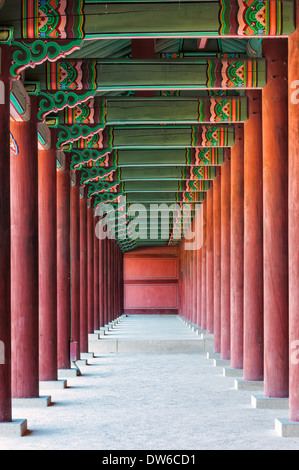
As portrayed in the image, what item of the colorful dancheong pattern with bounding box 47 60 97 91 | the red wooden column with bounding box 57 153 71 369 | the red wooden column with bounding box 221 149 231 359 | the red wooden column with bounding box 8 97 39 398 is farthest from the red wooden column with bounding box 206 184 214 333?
the red wooden column with bounding box 8 97 39 398

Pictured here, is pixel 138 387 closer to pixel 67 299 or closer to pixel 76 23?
pixel 67 299

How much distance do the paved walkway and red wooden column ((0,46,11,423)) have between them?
1.51 feet

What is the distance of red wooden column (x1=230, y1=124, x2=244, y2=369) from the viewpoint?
11883 millimetres

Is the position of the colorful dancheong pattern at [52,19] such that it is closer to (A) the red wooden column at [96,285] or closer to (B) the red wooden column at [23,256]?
(B) the red wooden column at [23,256]

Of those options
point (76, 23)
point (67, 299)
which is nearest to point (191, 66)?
point (76, 23)

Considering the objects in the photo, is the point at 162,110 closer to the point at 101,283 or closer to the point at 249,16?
the point at 249,16

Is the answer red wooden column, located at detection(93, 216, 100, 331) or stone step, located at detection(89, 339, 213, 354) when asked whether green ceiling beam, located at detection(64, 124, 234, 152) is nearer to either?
stone step, located at detection(89, 339, 213, 354)

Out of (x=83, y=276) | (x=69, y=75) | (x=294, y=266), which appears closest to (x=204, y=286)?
(x=83, y=276)

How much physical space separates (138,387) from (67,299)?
2311 millimetres

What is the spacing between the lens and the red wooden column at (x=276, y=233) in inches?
336

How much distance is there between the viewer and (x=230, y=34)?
7285mm

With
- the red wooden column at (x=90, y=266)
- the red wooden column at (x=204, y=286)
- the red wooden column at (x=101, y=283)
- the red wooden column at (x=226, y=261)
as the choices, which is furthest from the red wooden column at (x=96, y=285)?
the red wooden column at (x=226, y=261)

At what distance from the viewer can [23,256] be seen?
886cm
